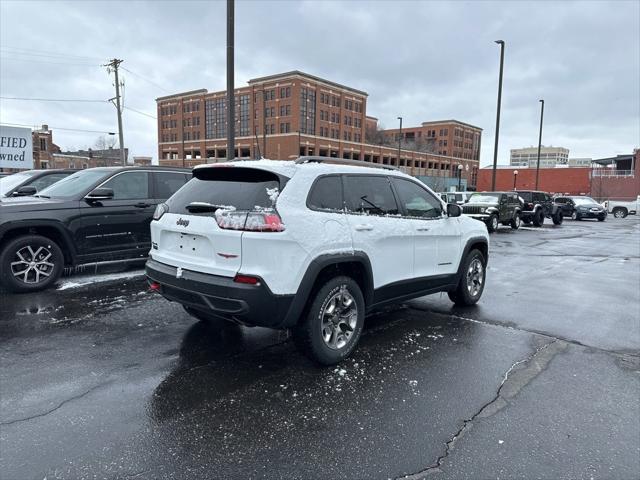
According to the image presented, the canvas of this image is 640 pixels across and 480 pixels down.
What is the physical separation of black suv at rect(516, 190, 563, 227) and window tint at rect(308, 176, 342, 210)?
2134 centimetres

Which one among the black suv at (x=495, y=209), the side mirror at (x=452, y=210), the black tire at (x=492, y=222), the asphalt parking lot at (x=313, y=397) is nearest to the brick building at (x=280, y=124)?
the black suv at (x=495, y=209)

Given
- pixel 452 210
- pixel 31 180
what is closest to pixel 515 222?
pixel 452 210

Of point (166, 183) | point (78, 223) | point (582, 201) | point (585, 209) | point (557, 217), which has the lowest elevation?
point (557, 217)

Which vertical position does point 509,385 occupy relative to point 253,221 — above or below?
below

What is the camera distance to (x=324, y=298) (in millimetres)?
3812

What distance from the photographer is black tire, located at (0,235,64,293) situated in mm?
6183

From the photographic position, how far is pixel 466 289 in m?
6.05

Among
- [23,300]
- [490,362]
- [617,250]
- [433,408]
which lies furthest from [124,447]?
[617,250]

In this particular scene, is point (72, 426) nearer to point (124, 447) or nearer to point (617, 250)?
point (124, 447)

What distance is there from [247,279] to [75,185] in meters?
5.19

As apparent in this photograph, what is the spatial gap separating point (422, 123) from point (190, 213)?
134 m

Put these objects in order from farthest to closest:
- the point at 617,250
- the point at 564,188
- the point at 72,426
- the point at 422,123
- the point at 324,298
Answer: the point at 422,123 < the point at 564,188 < the point at 617,250 < the point at 324,298 < the point at 72,426

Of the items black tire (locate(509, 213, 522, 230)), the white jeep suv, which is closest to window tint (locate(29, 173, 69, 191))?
the white jeep suv

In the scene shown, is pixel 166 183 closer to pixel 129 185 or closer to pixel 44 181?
pixel 129 185
